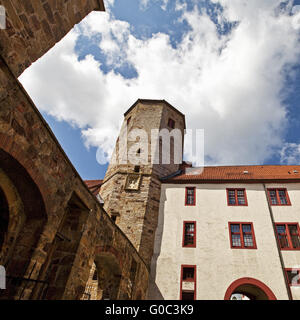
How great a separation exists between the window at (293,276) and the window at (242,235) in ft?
6.34

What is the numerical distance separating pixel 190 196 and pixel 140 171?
4157 mm

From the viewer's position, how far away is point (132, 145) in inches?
746

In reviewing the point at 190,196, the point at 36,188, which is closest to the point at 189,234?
the point at 190,196

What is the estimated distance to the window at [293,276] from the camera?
37.6 feet

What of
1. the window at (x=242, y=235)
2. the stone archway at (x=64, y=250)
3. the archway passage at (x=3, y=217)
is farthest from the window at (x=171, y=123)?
the archway passage at (x=3, y=217)

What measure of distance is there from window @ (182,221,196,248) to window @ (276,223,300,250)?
487 centimetres

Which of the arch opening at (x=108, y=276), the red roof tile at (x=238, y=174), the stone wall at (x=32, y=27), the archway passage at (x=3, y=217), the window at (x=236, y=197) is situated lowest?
the archway passage at (x=3, y=217)

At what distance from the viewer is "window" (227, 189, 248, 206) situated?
15.1 metres

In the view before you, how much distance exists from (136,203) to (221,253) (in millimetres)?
6004

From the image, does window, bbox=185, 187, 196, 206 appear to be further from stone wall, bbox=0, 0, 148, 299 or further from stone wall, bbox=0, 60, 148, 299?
stone wall, bbox=0, 60, 148, 299

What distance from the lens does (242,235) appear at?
1352 cm

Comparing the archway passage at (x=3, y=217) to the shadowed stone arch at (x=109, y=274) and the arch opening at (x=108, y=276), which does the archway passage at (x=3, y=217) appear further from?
the arch opening at (x=108, y=276)

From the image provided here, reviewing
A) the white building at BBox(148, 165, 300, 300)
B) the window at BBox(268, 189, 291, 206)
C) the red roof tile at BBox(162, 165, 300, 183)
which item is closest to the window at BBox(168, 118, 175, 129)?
the red roof tile at BBox(162, 165, 300, 183)

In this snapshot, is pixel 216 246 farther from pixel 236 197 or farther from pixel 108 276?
pixel 108 276
